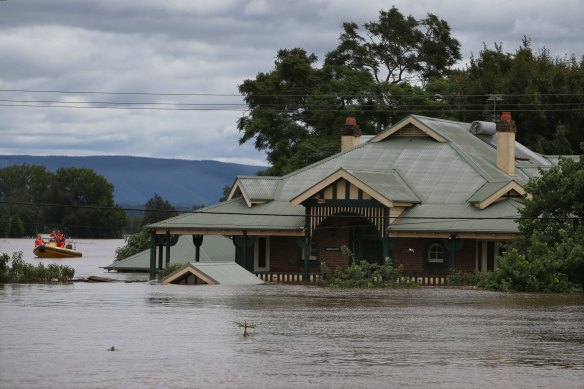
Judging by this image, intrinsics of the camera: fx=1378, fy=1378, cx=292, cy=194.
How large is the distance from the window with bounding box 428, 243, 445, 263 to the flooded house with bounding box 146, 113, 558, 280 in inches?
2.0

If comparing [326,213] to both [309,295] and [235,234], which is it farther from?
[309,295]

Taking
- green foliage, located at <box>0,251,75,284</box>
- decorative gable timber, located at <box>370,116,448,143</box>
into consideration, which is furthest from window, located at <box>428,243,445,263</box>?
green foliage, located at <box>0,251,75,284</box>

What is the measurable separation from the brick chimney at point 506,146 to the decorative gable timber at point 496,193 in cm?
370

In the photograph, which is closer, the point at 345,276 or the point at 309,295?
the point at 309,295

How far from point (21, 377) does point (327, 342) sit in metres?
8.28

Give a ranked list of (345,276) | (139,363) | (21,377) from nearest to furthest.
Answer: (21,377) → (139,363) → (345,276)

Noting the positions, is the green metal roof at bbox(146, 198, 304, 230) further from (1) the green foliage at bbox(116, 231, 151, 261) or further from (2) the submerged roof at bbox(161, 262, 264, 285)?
(1) the green foliage at bbox(116, 231, 151, 261)

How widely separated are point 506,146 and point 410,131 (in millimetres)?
5702

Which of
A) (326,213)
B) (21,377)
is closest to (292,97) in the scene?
(326,213)

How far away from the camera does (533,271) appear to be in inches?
1902

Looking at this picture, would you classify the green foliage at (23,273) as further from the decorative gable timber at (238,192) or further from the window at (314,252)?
the window at (314,252)

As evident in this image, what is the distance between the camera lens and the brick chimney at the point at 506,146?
60938mm

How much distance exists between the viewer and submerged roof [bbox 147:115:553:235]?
186ft

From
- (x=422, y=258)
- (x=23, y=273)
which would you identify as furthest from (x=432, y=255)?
(x=23, y=273)
